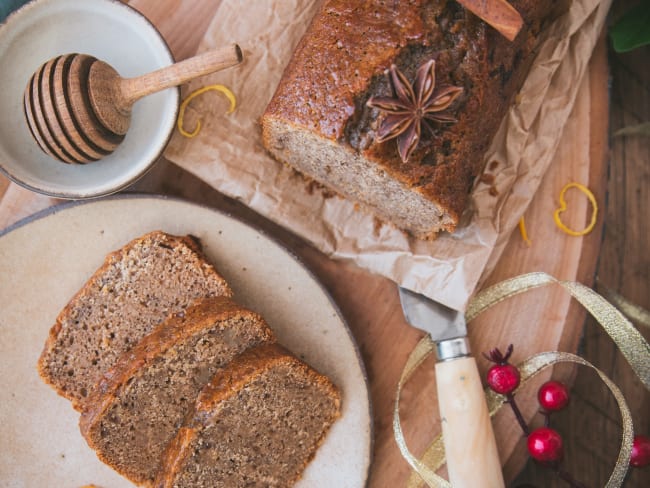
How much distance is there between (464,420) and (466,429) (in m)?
0.04

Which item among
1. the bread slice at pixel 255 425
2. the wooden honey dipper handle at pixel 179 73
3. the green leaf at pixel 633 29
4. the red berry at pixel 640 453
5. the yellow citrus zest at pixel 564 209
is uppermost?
the green leaf at pixel 633 29

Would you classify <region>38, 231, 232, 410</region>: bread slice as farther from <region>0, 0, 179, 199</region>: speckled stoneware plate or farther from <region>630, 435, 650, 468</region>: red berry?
<region>630, 435, 650, 468</region>: red berry

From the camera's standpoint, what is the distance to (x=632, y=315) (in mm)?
2908

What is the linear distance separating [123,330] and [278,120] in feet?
3.63

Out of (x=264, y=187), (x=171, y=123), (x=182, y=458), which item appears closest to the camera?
(x=182, y=458)

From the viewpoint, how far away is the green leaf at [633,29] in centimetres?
272

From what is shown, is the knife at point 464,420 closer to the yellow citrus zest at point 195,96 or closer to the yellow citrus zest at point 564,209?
the yellow citrus zest at point 564,209

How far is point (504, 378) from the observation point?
270cm

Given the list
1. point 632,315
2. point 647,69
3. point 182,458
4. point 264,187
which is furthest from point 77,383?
point 647,69

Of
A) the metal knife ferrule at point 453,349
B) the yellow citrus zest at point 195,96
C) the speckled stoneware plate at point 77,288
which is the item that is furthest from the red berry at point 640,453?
the yellow citrus zest at point 195,96

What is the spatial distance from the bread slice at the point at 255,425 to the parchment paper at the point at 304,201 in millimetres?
603

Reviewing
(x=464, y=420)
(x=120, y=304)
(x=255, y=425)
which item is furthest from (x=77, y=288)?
(x=464, y=420)

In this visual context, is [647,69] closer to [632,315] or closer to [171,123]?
[632,315]

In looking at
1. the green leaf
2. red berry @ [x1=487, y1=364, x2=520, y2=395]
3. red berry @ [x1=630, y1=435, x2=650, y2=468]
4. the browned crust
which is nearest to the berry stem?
red berry @ [x1=487, y1=364, x2=520, y2=395]
